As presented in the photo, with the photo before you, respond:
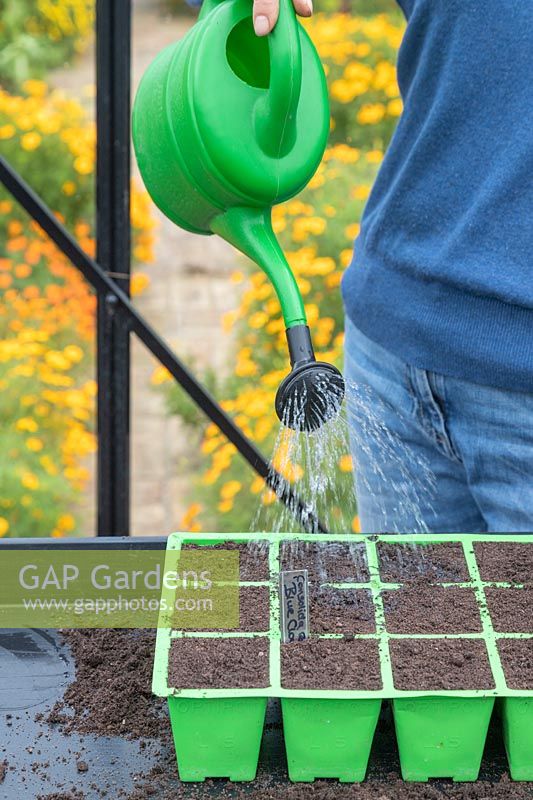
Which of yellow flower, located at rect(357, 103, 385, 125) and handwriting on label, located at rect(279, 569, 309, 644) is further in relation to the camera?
yellow flower, located at rect(357, 103, 385, 125)

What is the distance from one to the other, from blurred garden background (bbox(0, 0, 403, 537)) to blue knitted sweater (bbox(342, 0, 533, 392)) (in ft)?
2.51

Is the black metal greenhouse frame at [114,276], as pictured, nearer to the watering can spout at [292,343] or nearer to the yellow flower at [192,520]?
the yellow flower at [192,520]

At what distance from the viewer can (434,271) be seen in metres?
1.02

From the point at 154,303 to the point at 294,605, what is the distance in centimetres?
237

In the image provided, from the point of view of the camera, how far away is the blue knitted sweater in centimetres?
96

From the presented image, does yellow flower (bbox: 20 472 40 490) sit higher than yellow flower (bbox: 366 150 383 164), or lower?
lower

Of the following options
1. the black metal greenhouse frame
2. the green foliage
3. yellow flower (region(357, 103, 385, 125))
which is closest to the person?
the black metal greenhouse frame

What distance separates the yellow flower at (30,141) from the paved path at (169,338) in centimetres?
61

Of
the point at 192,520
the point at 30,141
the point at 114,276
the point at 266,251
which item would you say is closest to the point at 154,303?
the point at 30,141

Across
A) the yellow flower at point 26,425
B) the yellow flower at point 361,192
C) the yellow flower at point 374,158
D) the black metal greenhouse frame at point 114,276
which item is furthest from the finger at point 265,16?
the yellow flower at point 374,158

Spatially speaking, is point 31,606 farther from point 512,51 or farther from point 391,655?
point 512,51

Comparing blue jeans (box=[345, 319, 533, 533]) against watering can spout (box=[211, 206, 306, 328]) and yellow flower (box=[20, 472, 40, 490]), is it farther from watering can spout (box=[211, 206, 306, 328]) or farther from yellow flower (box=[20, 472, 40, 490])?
yellow flower (box=[20, 472, 40, 490])

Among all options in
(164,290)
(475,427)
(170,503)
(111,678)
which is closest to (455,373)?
(475,427)

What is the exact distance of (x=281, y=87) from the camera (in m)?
0.83
